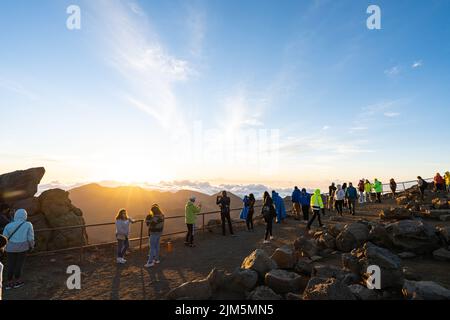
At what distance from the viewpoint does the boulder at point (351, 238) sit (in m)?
11.2

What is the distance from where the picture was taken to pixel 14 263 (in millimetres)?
8625

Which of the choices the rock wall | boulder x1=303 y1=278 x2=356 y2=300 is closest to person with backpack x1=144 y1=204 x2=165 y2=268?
boulder x1=303 y1=278 x2=356 y2=300

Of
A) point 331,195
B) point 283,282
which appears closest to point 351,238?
point 283,282

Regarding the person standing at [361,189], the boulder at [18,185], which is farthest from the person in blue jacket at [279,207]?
the boulder at [18,185]

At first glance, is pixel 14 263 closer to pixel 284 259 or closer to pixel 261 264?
pixel 261 264

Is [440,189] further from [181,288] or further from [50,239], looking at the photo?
[50,239]

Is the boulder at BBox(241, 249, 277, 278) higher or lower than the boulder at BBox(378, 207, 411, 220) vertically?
lower

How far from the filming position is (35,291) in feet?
28.5

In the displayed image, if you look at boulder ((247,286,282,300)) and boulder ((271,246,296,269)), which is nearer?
boulder ((247,286,282,300))

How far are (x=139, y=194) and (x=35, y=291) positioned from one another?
178068 mm

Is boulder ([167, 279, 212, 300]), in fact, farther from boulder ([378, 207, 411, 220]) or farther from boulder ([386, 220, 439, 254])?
boulder ([378, 207, 411, 220])

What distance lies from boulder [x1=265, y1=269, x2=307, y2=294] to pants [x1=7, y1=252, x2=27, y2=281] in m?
7.51

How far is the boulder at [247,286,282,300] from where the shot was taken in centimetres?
637
